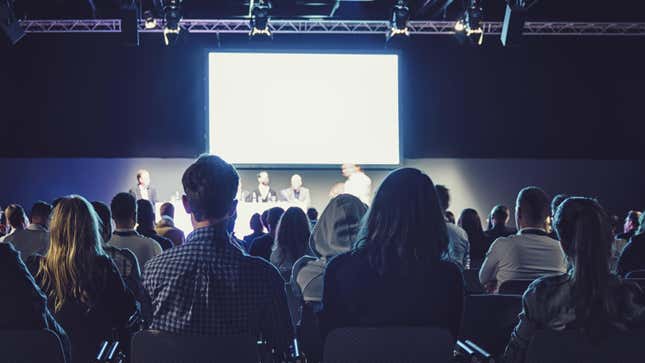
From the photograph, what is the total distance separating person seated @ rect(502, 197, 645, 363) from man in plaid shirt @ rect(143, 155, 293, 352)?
891mm

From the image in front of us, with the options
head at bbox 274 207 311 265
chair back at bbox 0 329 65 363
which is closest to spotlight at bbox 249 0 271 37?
head at bbox 274 207 311 265

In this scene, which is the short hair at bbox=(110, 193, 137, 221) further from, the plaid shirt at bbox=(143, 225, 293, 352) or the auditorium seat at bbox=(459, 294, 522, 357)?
the auditorium seat at bbox=(459, 294, 522, 357)

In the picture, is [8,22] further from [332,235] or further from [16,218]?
[332,235]

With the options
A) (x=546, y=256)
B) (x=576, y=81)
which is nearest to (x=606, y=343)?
(x=546, y=256)

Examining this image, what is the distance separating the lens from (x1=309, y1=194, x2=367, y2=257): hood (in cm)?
326

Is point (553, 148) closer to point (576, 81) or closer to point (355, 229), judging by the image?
point (576, 81)

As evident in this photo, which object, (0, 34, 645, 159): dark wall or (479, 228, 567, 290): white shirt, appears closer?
(479, 228, 567, 290): white shirt

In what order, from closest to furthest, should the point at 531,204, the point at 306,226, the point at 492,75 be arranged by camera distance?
the point at 531,204 < the point at 306,226 < the point at 492,75

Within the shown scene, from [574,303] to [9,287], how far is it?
2029mm

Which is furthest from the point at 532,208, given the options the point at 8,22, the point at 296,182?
the point at 8,22

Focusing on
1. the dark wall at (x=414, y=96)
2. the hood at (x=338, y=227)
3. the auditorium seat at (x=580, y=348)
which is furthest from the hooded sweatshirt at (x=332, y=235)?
the dark wall at (x=414, y=96)

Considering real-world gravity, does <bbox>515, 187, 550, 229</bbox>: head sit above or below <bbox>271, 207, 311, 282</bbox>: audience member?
above

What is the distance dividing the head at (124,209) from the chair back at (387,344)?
221 centimetres

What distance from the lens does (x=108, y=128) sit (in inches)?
465
